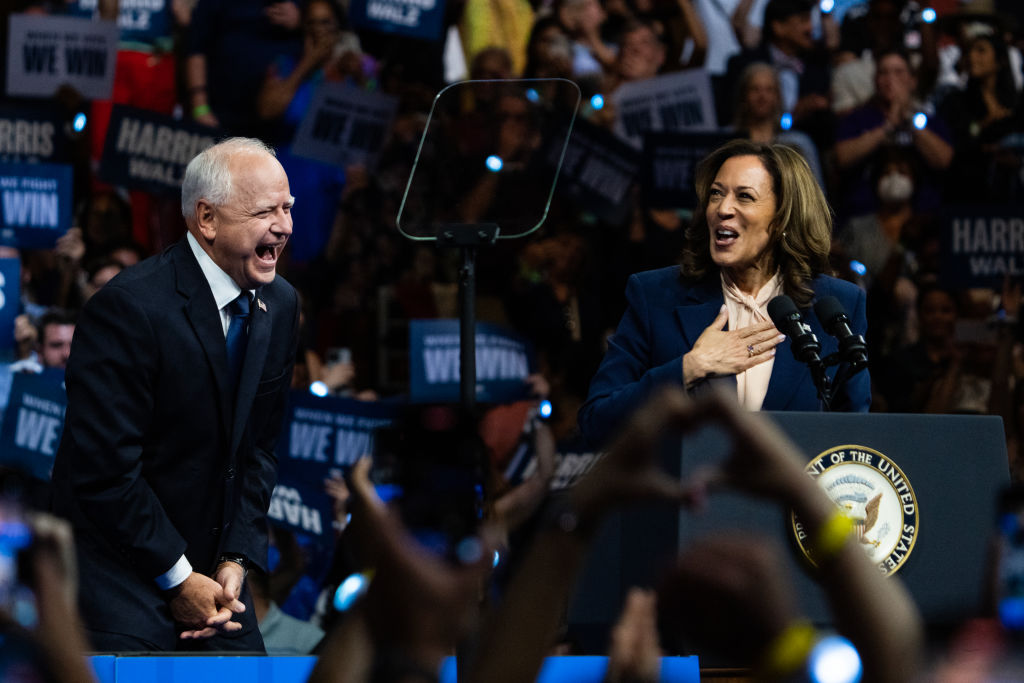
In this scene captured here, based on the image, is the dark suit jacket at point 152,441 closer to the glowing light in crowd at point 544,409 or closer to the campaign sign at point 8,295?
the glowing light in crowd at point 544,409

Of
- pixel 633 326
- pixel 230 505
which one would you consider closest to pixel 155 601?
pixel 230 505

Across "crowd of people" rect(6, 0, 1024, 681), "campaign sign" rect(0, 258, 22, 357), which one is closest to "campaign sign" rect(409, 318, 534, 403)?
Answer: "crowd of people" rect(6, 0, 1024, 681)

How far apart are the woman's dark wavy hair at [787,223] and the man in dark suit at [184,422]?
971mm

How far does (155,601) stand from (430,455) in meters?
0.71

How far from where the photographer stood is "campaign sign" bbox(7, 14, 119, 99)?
6449mm

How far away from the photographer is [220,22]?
6824 millimetres

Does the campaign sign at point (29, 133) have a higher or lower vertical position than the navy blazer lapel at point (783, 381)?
higher

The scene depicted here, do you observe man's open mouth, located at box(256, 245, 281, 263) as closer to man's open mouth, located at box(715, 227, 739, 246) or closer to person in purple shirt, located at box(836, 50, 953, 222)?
man's open mouth, located at box(715, 227, 739, 246)

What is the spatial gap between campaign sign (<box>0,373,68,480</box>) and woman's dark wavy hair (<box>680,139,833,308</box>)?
2.84 meters

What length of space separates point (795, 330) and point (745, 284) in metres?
0.47

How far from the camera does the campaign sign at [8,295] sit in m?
5.58

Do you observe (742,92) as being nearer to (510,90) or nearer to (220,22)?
(510,90)

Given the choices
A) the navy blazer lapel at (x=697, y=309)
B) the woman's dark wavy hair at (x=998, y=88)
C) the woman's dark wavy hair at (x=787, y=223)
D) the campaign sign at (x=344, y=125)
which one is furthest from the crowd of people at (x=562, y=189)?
the navy blazer lapel at (x=697, y=309)

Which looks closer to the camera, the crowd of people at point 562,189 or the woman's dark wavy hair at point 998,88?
the crowd of people at point 562,189
